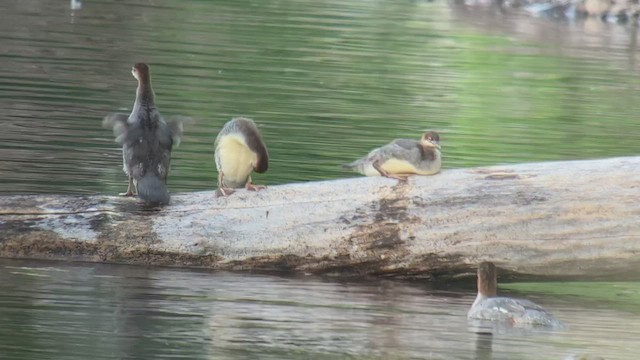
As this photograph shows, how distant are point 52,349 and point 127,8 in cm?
3157

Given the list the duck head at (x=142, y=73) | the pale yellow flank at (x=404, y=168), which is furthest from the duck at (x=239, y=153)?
the pale yellow flank at (x=404, y=168)

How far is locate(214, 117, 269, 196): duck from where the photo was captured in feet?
41.6

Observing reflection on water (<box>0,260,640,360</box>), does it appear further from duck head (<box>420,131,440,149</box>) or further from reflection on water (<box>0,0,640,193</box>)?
reflection on water (<box>0,0,640,193</box>)

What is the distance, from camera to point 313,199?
12.2 meters

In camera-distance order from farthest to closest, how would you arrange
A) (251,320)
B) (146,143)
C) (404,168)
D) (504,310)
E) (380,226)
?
(146,143), (404,168), (380,226), (504,310), (251,320)

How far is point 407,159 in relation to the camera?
12.3 meters

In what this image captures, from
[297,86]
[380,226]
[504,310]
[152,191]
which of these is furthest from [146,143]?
[297,86]

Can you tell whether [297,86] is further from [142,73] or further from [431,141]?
[431,141]

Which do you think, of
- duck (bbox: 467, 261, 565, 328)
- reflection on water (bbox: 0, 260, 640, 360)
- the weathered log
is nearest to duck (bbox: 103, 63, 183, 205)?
the weathered log

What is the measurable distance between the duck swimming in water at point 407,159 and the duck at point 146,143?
5.19 ft

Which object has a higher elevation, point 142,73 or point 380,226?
point 142,73

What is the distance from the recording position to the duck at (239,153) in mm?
12688

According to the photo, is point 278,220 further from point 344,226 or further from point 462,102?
point 462,102

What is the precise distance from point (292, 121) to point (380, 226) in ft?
31.8
